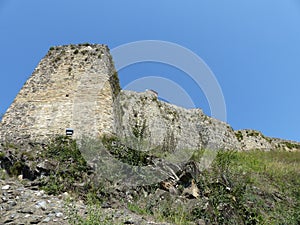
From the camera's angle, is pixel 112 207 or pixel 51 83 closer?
pixel 112 207

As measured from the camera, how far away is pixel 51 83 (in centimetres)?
1291

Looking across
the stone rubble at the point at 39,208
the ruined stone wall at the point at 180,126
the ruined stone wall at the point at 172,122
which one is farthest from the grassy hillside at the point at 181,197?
the ruined stone wall at the point at 172,122

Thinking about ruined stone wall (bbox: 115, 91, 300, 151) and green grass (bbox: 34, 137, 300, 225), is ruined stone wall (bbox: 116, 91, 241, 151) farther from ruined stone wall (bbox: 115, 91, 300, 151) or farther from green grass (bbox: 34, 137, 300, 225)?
green grass (bbox: 34, 137, 300, 225)

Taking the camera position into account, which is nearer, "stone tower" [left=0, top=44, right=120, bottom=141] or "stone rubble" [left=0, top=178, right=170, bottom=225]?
"stone rubble" [left=0, top=178, right=170, bottom=225]

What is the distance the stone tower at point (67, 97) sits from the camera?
11633 mm

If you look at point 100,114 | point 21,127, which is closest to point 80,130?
point 100,114

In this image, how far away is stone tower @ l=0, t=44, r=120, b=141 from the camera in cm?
1163

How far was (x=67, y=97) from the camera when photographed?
1235 centimetres

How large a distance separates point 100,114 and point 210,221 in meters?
6.26

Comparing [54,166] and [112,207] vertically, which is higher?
[54,166]

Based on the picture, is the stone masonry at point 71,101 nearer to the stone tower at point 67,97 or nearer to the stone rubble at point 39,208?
the stone tower at point 67,97

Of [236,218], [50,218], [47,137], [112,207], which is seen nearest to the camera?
[50,218]

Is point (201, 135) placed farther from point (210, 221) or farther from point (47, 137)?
point (210, 221)

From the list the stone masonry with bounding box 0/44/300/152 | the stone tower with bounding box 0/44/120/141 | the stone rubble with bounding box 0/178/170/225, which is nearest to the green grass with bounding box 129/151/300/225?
the stone rubble with bounding box 0/178/170/225
